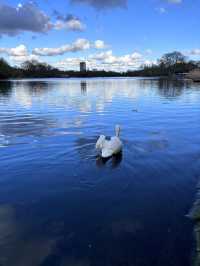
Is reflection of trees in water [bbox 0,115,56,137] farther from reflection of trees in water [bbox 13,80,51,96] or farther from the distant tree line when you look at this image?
the distant tree line

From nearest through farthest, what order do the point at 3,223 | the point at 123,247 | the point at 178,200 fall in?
1. the point at 123,247
2. the point at 3,223
3. the point at 178,200

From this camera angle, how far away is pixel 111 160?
33.9 ft

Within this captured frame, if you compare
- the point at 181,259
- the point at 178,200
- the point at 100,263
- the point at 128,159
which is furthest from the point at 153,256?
the point at 128,159

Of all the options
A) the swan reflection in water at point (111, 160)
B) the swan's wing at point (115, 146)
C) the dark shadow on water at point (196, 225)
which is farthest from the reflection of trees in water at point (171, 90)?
the dark shadow on water at point (196, 225)

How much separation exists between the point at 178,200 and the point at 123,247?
2469 millimetres

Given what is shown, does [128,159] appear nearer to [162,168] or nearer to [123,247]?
[162,168]

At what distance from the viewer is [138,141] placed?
42.9 ft

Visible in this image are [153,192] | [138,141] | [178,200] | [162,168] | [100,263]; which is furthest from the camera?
[138,141]

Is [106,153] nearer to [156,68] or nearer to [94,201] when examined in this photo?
[94,201]

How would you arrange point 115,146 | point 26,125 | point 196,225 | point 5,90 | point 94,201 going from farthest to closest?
point 5,90, point 26,125, point 115,146, point 94,201, point 196,225

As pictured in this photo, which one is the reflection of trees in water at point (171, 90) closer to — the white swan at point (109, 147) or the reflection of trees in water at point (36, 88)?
the reflection of trees in water at point (36, 88)

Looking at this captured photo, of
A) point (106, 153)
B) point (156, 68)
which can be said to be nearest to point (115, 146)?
point (106, 153)

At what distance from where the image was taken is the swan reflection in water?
32.3ft

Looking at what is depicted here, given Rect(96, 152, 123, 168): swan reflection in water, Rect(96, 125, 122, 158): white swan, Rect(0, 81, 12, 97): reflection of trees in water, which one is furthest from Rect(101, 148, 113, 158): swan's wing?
Rect(0, 81, 12, 97): reflection of trees in water
